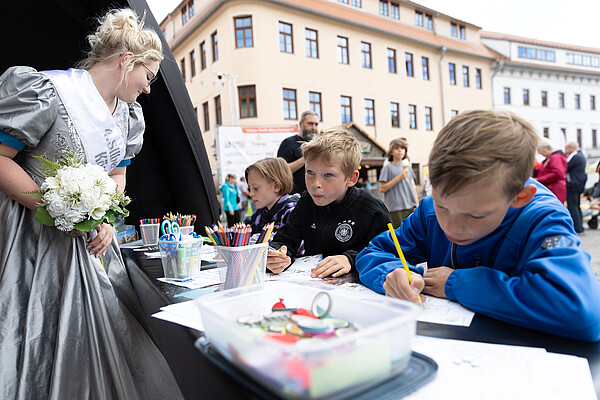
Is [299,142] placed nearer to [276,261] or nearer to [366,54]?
[276,261]

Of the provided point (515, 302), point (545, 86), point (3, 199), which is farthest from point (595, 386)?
point (545, 86)

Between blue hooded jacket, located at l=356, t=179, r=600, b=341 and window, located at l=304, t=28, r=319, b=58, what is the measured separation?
14.4 m

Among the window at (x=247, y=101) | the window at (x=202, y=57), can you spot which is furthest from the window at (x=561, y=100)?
the window at (x=202, y=57)

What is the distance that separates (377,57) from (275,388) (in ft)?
56.5

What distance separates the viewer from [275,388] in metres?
0.46

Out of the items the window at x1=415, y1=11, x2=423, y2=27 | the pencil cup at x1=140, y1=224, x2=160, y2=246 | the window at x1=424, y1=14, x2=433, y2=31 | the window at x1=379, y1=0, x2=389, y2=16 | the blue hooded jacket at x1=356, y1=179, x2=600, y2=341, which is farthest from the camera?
the window at x1=424, y1=14, x2=433, y2=31

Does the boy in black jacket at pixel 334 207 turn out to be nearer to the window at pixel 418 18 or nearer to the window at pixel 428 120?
the window at pixel 428 120

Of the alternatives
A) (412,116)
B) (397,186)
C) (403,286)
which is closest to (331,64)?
(412,116)

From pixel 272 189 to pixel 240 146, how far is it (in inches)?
275

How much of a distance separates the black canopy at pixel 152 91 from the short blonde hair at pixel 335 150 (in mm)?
1077

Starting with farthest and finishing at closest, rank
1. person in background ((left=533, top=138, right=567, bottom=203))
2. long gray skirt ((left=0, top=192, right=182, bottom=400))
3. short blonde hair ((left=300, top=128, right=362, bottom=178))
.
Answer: person in background ((left=533, top=138, right=567, bottom=203)) < short blonde hair ((left=300, top=128, right=362, bottom=178)) < long gray skirt ((left=0, top=192, right=182, bottom=400))

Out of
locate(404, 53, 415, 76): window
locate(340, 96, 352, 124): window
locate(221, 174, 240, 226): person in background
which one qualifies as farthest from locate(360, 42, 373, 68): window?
locate(221, 174, 240, 226): person in background

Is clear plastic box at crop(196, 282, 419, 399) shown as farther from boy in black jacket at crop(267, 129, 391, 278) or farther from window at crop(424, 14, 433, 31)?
window at crop(424, 14, 433, 31)

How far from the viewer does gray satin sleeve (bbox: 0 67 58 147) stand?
4.08 ft
